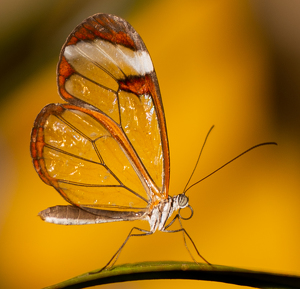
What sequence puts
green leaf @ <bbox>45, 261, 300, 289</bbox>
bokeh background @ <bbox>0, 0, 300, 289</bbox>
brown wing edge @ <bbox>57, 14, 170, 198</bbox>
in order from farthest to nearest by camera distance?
bokeh background @ <bbox>0, 0, 300, 289</bbox> < brown wing edge @ <bbox>57, 14, 170, 198</bbox> < green leaf @ <bbox>45, 261, 300, 289</bbox>

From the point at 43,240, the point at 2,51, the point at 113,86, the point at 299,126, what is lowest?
the point at 299,126

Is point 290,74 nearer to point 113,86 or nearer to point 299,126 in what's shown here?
point 299,126

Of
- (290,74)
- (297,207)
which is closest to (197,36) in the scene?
(290,74)

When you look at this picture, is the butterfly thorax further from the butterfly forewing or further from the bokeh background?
the bokeh background

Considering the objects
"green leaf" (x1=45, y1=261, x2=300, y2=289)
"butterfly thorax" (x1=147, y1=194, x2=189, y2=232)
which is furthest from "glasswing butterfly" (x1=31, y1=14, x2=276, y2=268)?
"green leaf" (x1=45, y1=261, x2=300, y2=289)

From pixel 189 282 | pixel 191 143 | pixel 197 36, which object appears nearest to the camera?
pixel 189 282

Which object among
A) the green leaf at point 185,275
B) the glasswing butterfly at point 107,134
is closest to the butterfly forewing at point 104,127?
the glasswing butterfly at point 107,134
